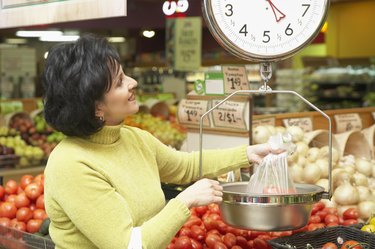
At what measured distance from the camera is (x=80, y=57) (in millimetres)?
2242

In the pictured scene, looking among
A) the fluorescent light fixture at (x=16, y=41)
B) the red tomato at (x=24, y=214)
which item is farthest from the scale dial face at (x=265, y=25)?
the fluorescent light fixture at (x=16, y=41)

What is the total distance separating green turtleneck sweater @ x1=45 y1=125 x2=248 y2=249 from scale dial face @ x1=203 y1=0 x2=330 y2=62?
20.9 inches

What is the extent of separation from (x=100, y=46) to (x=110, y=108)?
0.72 feet

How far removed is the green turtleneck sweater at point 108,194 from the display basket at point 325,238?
56 cm

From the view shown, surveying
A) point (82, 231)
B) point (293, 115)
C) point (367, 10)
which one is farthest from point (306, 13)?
point (367, 10)

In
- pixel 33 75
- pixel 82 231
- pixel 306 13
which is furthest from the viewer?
pixel 33 75

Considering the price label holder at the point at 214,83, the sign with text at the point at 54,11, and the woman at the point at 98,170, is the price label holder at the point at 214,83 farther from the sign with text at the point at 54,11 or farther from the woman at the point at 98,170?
the woman at the point at 98,170

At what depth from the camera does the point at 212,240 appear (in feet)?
9.78

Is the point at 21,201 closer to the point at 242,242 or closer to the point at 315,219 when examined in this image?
the point at 242,242

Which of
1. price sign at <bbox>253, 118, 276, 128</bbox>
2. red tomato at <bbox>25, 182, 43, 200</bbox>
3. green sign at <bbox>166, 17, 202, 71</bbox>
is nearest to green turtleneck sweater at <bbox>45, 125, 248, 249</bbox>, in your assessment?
red tomato at <bbox>25, 182, 43, 200</bbox>

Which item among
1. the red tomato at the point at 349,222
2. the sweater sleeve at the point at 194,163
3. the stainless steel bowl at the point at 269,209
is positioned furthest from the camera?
the red tomato at the point at 349,222

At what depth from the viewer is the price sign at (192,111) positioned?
159 inches

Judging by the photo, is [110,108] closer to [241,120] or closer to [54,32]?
[241,120]

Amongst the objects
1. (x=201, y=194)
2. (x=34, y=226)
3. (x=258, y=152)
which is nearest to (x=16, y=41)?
(x=34, y=226)
